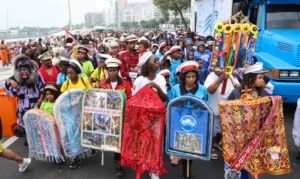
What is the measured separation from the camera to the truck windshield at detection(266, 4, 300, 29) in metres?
6.50

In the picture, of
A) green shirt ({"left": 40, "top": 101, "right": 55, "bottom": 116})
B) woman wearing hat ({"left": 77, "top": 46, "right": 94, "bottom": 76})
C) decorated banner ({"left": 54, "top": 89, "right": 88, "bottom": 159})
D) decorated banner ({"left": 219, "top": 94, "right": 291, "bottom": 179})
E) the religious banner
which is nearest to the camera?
decorated banner ({"left": 219, "top": 94, "right": 291, "bottom": 179})

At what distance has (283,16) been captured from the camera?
660 centimetres

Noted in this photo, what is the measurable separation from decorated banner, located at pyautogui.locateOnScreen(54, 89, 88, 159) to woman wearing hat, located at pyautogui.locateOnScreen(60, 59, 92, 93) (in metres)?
0.46

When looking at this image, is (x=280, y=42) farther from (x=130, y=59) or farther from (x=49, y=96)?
(x=49, y=96)

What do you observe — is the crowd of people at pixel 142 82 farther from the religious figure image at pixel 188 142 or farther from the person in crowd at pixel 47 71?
the religious figure image at pixel 188 142

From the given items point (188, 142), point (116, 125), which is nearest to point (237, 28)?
point (188, 142)

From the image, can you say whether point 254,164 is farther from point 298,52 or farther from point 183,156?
point 298,52

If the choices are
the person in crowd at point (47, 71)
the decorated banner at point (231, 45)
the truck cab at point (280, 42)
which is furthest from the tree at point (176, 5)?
the decorated banner at point (231, 45)

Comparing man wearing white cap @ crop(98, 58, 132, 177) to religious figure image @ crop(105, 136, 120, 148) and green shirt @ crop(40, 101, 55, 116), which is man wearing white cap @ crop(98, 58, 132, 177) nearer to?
religious figure image @ crop(105, 136, 120, 148)

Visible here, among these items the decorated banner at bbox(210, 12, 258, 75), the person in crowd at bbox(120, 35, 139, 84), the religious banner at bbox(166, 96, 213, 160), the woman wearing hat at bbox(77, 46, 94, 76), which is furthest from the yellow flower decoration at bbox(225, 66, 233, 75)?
the woman wearing hat at bbox(77, 46, 94, 76)

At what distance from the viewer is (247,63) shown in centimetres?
380

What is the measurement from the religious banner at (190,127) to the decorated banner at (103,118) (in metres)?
0.71

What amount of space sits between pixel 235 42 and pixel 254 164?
5.51 ft

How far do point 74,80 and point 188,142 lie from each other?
83.4 inches
